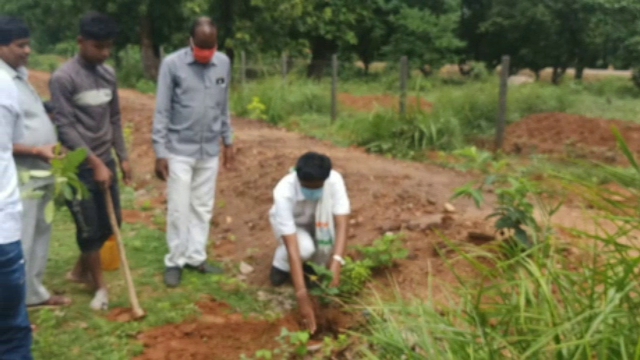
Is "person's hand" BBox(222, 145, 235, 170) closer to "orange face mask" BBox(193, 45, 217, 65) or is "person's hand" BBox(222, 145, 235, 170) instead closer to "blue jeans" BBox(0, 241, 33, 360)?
"orange face mask" BBox(193, 45, 217, 65)

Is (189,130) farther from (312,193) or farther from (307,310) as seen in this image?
(307,310)

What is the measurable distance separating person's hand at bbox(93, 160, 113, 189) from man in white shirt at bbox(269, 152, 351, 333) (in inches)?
41.3

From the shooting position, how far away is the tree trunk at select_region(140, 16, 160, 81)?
83.9 feet

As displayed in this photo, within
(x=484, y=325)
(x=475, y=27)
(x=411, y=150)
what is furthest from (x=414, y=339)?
(x=475, y=27)

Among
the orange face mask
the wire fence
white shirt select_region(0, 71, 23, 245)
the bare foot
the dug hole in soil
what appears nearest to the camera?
white shirt select_region(0, 71, 23, 245)

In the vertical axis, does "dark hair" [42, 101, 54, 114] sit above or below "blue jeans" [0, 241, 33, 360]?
above

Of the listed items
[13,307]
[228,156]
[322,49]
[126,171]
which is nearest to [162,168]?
[126,171]

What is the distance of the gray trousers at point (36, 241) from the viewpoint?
4.42 meters

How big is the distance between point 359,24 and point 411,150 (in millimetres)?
16917

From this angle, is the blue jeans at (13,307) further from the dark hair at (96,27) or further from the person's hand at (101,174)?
the dark hair at (96,27)

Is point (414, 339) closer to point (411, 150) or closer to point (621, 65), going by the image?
point (411, 150)

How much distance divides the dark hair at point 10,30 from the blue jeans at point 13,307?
1.29 m

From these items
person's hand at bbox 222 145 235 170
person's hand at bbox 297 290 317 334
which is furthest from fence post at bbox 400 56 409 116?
person's hand at bbox 297 290 317 334

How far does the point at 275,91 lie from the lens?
15070 millimetres
